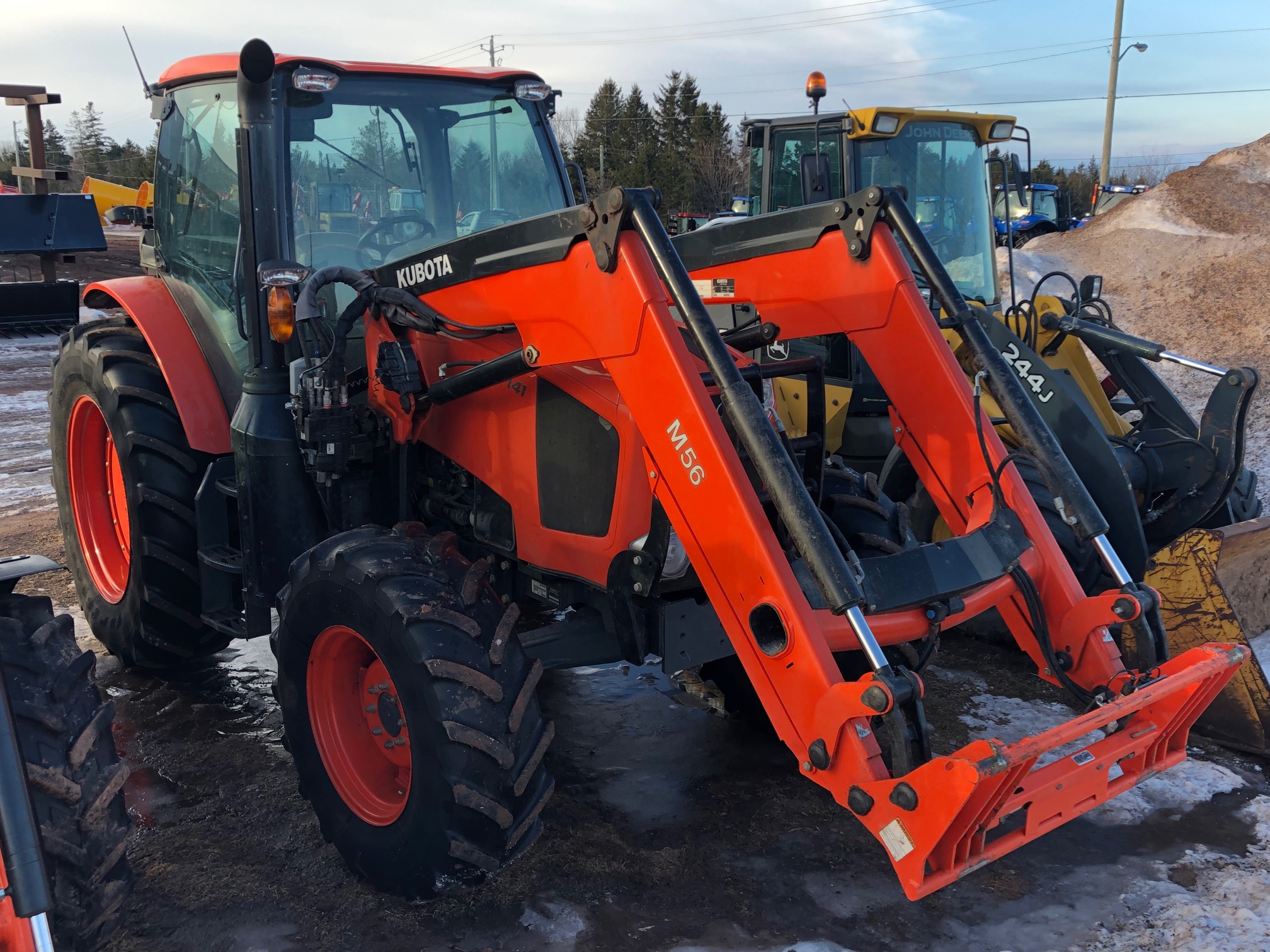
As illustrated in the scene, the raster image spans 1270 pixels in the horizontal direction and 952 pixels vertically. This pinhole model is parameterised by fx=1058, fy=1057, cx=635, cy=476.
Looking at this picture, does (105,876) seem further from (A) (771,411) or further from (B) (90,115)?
(B) (90,115)

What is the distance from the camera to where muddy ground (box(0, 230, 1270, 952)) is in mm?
2998

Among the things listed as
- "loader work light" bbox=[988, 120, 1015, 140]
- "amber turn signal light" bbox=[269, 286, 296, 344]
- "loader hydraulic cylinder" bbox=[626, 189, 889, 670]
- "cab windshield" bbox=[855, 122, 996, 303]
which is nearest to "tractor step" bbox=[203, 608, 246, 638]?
"amber turn signal light" bbox=[269, 286, 296, 344]

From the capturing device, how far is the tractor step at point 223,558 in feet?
12.8

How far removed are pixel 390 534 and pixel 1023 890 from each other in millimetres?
2187

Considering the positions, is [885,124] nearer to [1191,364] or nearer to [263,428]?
[1191,364]

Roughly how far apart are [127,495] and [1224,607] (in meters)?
4.37

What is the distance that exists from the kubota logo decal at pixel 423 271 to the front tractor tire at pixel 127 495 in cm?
113

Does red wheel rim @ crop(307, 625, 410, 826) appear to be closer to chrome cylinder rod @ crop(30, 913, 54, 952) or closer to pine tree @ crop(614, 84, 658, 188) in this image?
chrome cylinder rod @ crop(30, 913, 54, 952)

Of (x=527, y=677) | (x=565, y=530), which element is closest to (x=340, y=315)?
(x=565, y=530)

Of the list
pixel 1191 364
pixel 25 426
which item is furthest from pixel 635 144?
pixel 1191 364

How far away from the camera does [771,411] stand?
9.96ft

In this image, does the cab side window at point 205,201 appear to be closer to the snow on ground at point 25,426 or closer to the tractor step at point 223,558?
the tractor step at point 223,558

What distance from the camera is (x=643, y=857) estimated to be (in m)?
3.38

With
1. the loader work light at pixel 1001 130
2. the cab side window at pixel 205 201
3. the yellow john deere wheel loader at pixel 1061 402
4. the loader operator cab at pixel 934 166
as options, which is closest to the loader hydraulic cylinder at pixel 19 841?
the yellow john deere wheel loader at pixel 1061 402
